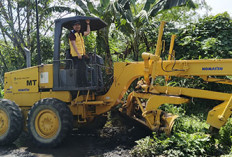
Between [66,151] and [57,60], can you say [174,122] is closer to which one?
[66,151]

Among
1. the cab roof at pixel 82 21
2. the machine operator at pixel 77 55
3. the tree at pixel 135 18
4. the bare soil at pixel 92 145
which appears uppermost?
the tree at pixel 135 18

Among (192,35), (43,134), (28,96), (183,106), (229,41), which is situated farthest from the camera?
(192,35)

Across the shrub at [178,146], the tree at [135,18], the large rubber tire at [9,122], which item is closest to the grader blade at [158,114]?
the shrub at [178,146]

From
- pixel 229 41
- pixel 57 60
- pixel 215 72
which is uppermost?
pixel 229 41

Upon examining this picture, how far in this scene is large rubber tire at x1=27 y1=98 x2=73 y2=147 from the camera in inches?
227

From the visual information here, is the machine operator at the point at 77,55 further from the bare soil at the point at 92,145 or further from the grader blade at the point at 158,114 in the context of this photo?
the grader blade at the point at 158,114

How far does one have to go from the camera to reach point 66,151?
5660mm

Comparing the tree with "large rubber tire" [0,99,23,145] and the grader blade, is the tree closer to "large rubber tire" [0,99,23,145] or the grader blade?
the grader blade

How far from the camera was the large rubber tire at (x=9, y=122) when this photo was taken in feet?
21.0

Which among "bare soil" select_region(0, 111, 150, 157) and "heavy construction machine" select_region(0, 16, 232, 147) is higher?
"heavy construction machine" select_region(0, 16, 232, 147)

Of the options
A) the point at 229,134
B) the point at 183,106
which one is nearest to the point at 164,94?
the point at 229,134

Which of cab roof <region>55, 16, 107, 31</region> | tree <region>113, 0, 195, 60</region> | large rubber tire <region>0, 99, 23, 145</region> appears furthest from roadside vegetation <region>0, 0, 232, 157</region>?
large rubber tire <region>0, 99, 23, 145</region>

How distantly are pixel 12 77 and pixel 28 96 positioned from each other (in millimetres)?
893

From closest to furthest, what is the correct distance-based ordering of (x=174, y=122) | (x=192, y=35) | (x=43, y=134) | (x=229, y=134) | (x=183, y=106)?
(x=229, y=134)
(x=174, y=122)
(x=43, y=134)
(x=183, y=106)
(x=192, y=35)
